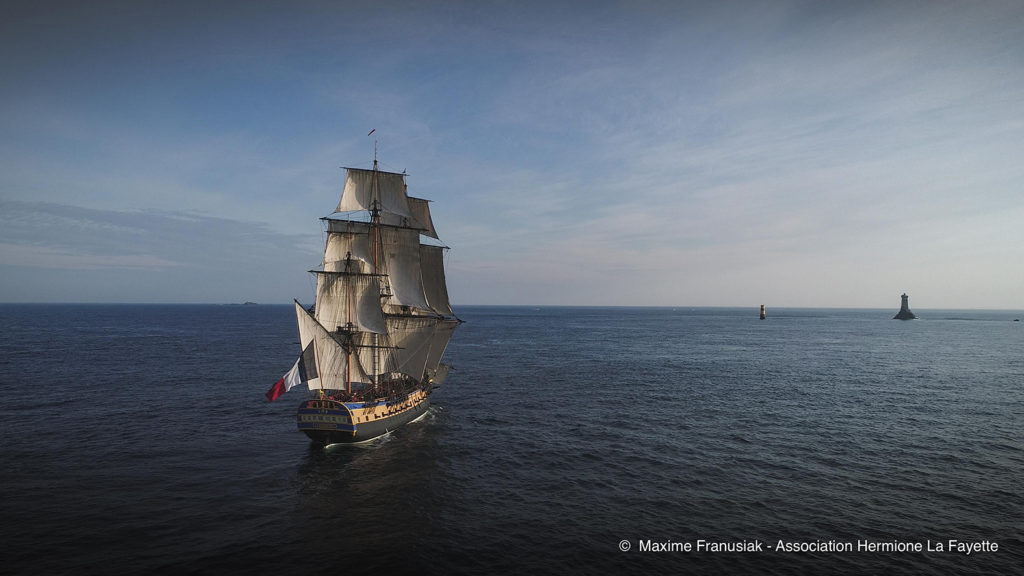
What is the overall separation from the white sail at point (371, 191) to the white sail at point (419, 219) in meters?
1.90

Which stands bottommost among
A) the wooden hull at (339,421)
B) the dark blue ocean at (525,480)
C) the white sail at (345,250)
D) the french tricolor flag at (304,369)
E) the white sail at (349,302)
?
the dark blue ocean at (525,480)

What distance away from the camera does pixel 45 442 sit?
38.1 m

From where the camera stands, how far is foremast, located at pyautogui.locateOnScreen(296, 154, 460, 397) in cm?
4676

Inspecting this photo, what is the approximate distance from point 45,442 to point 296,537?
3019 centimetres

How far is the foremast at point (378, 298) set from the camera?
46.8 meters

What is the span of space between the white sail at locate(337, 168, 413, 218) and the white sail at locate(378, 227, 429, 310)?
2814mm

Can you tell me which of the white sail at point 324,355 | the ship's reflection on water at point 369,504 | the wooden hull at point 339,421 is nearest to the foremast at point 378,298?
the white sail at point 324,355

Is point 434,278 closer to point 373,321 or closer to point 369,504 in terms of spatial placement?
point 373,321

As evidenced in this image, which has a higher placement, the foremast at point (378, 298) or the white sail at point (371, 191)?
the white sail at point (371, 191)

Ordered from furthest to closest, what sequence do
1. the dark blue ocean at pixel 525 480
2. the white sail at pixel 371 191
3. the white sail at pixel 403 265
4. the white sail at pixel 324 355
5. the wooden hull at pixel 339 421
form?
1. the white sail at pixel 403 265
2. the white sail at pixel 371 191
3. the white sail at pixel 324 355
4. the wooden hull at pixel 339 421
5. the dark blue ocean at pixel 525 480

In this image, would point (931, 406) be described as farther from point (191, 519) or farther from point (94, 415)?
point (94, 415)

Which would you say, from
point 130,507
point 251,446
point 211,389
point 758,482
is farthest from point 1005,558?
point 211,389

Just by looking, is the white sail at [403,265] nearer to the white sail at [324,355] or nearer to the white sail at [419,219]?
the white sail at [419,219]

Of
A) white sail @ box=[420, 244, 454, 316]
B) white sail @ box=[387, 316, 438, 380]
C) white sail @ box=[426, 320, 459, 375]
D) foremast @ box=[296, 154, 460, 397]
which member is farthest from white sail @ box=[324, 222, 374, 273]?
white sail @ box=[426, 320, 459, 375]
